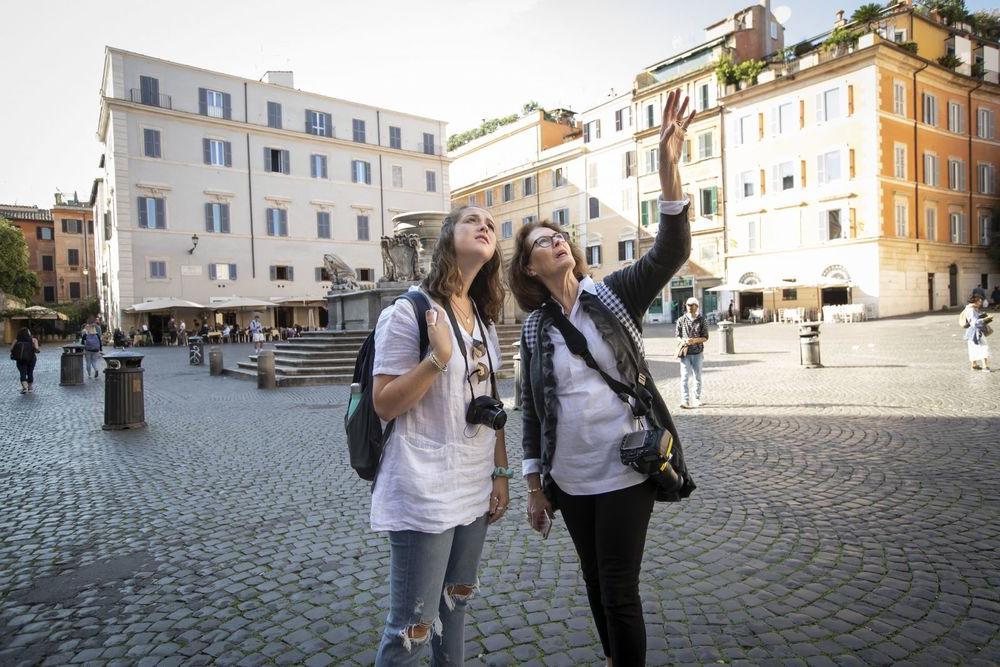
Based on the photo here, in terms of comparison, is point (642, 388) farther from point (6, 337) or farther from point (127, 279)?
point (6, 337)

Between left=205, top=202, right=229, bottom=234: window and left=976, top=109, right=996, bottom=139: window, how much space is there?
45.0 metres

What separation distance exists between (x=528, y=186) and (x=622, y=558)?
48.5 metres

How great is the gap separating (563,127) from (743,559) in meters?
49.9

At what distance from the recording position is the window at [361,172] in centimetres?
4411

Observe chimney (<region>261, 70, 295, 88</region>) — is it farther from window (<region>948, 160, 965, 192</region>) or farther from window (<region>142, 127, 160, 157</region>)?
window (<region>948, 160, 965, 192</region>)

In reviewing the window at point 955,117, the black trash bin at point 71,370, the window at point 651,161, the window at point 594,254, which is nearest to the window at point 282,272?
the window at point 594,254

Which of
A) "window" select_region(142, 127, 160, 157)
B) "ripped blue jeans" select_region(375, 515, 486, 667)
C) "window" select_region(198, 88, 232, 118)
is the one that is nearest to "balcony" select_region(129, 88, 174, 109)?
"window" select_region(142, 127, 160, 157)

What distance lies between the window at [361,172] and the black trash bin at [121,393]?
37.3 metres

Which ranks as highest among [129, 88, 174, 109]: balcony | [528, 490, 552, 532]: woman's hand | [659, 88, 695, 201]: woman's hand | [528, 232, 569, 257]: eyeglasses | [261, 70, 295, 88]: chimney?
[261, 70, 295, 88]: chimney

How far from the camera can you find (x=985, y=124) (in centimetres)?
3466

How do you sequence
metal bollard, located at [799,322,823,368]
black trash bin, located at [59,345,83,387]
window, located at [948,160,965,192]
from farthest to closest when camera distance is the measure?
window, located at [948,160,965,192]
black trash bin, located at [59,345,83,387]
metal bollard, located at [799,322,823,368]

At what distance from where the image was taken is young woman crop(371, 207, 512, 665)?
73.5 inches

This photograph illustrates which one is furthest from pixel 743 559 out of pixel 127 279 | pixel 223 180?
pixel 223 180

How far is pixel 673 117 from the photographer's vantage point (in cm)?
214
